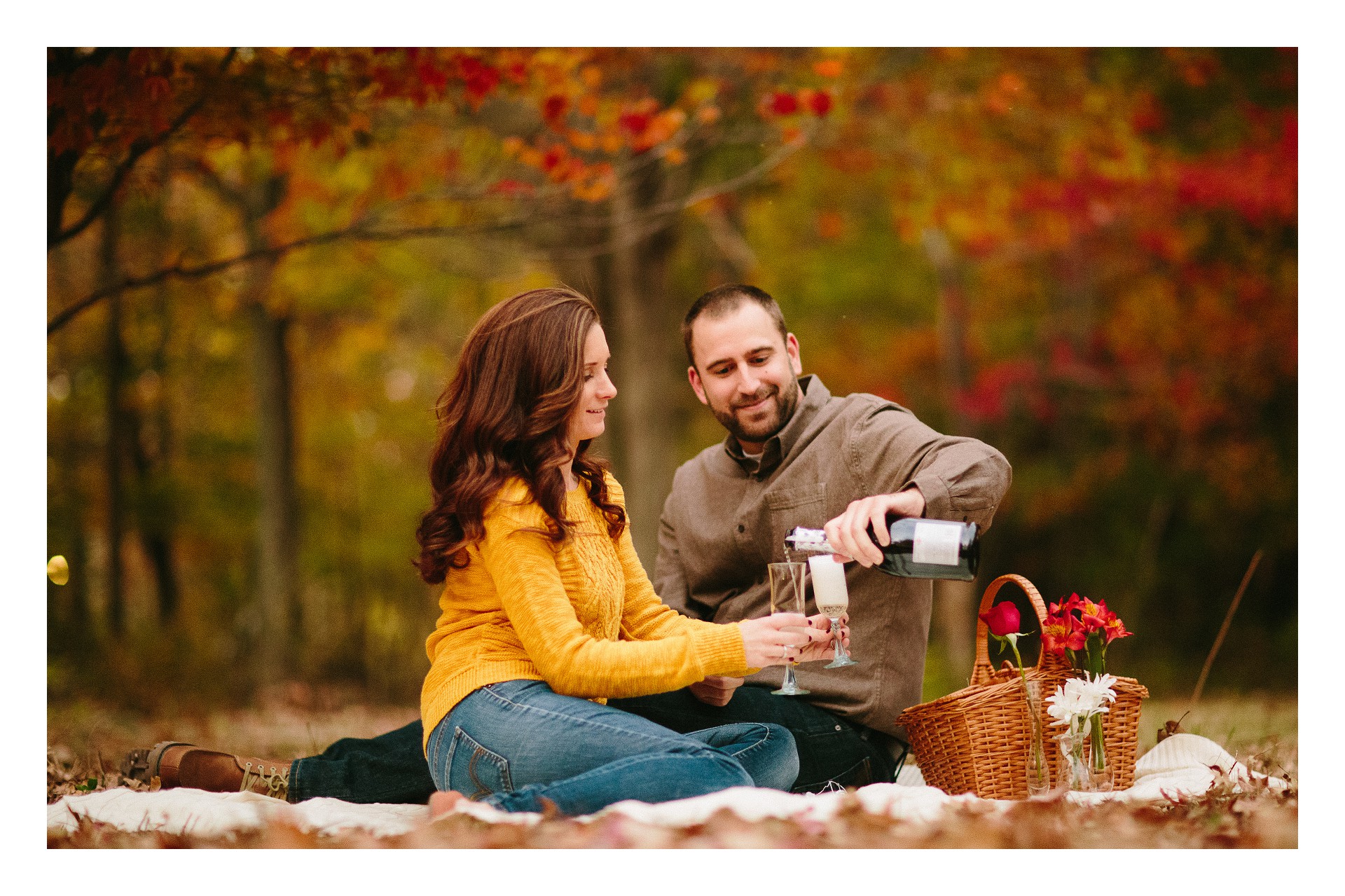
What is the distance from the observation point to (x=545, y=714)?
277 centimetres

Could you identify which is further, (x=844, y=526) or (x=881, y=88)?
(x=881, y=88)

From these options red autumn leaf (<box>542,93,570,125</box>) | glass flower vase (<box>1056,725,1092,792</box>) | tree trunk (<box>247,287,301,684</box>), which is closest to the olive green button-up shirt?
glass flower vase (<box>1056,725,1092,792</box>)

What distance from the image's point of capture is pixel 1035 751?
320 centimetres

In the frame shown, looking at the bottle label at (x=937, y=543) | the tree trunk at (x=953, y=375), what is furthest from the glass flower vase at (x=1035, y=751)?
the tree trunk at (x=953, y=375)

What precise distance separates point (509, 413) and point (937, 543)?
3.66 feet

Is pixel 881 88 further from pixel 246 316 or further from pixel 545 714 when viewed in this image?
pixel 545 714

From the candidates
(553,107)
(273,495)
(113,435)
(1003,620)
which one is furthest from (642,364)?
(113,435)

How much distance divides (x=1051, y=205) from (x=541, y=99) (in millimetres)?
5321

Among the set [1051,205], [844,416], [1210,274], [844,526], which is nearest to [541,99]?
[844,416]

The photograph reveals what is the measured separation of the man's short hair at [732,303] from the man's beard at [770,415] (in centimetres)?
17

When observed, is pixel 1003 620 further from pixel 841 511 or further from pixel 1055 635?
pixel 841 511

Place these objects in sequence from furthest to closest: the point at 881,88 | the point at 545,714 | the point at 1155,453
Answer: the point at 1155,453 < the point at 881,88 < the point at 545,714

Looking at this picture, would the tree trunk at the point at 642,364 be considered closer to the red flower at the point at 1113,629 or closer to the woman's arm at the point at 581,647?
the red flower at the point at 1113,629

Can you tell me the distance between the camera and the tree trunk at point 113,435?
956 cm
